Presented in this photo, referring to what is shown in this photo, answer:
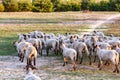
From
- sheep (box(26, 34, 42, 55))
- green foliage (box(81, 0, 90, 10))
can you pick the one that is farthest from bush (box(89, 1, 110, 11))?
sheep (box(26, 34, 42, 55))

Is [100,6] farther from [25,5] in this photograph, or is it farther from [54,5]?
[25,5]

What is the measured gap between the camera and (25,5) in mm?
64812

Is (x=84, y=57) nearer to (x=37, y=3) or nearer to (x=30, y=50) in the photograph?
(x=30, y=50)

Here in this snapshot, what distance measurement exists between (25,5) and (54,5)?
280 inches

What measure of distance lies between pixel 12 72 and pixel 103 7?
188ft

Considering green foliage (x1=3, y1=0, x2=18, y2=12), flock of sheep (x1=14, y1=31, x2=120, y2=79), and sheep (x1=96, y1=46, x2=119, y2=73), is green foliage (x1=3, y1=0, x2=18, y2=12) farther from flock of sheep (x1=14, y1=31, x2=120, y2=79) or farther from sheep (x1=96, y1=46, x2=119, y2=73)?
sheep (x1=96, y1=46, x2=119, y2=73)

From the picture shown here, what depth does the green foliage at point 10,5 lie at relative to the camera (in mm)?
64312

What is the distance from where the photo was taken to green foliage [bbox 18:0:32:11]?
64562 millimetres

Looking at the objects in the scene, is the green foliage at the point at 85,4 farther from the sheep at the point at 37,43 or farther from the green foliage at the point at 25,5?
the sheep at the point at 37,43

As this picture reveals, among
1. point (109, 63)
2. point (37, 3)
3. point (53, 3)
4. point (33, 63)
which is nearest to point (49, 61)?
point (33, 63)

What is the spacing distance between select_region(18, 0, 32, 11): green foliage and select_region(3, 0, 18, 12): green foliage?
0.98m

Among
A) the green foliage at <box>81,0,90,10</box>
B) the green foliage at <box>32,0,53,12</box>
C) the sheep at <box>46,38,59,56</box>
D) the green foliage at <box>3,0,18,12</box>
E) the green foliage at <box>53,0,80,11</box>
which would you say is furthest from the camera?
the green foliage at <box>81,0,90,10</box>

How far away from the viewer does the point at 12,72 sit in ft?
48.2

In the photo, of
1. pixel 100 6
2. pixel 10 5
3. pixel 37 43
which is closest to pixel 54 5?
pixel 100 6
